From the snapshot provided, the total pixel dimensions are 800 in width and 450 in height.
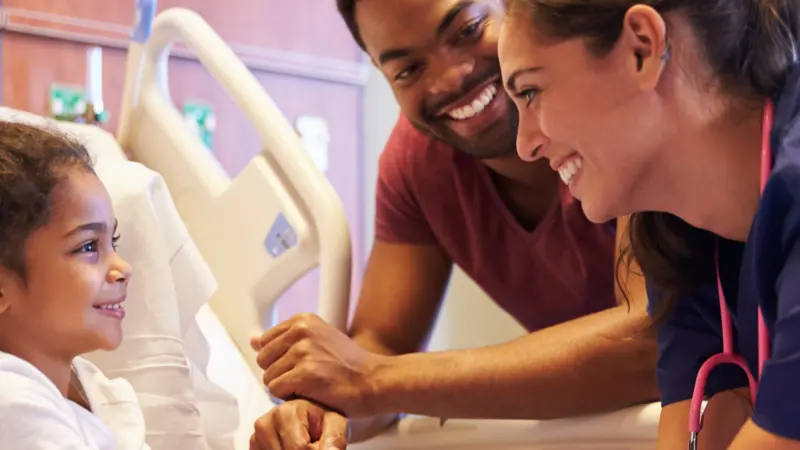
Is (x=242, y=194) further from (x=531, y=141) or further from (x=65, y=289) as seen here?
(x=531, y=141)

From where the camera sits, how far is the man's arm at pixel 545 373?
4.03ft

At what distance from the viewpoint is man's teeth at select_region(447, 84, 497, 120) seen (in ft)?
4.78

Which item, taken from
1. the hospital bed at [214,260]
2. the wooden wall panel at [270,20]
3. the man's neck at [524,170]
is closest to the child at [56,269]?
the hospital bed at [214,260]

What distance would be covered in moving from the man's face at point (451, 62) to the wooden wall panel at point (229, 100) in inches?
44.9

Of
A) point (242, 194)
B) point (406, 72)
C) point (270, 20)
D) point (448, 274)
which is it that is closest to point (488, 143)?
point (406, 72)

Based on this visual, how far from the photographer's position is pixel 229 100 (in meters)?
2.76

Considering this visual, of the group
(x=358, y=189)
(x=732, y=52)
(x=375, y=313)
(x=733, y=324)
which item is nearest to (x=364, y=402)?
(x=375, y=313)

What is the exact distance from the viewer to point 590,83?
877 millimetres

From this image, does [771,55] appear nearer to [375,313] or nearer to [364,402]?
[364,402]

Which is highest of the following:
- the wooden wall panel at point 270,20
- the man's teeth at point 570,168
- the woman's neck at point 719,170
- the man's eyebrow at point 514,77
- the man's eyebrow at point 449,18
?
the wooden wall panel at point 270,20

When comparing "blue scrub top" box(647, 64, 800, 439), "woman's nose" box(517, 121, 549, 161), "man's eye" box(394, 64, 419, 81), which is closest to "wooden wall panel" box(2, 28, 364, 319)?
"man's eye" box(394, 64, 419, 81)

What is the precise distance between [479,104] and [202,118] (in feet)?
4.39

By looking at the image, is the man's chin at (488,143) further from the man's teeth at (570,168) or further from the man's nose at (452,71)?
the man's teeth at (570,168)

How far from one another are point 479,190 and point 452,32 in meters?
0.26
